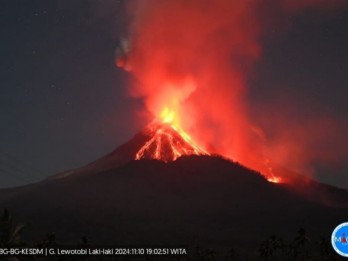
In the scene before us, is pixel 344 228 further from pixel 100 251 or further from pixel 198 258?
pixel 198 258

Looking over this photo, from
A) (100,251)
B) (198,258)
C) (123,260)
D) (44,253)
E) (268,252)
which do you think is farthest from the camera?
(198,258)

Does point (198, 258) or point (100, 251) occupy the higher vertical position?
point (198, 258)

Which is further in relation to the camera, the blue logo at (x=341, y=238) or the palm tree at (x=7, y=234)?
the palm tree at (x=7, y=234)

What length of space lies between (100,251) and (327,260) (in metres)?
88.4

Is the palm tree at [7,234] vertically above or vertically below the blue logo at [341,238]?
above

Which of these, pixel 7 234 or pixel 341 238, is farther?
pixel 7 234

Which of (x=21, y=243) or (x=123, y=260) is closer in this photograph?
(x=21, y=243)

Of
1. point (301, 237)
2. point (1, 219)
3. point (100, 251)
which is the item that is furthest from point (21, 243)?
point (301, 237)

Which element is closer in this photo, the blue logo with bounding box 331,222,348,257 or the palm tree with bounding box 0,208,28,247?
the blue logo with bounding box 331,222,348,257

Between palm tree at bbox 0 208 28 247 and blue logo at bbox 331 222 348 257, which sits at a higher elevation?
palm tree at bbox 0 208 28 247

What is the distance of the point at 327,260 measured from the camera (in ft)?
499

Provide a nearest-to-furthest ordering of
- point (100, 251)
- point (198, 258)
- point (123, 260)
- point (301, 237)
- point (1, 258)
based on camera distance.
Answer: point (1, 258)
point (100, 251)
point (301, 237)
point (123, 260)
point (198, 258)

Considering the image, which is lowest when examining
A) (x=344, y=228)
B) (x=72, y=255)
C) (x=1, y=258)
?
(x=344, y=228)

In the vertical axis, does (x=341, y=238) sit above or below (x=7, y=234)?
below
